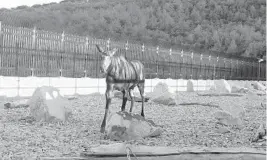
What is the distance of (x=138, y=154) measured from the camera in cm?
463

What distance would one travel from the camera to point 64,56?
19594 mm

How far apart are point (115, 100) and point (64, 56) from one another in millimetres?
3639

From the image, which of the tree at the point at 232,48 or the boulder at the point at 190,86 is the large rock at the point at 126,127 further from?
the tree at the point at 232,48

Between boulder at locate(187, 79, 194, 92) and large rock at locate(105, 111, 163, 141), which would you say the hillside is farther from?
large rock at locate(105, 111, 163, 141)

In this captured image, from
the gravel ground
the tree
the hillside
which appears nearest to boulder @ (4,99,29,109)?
the gravel ground

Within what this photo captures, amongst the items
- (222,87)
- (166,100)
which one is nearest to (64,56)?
(166,100)

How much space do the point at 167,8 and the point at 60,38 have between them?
5405 cm

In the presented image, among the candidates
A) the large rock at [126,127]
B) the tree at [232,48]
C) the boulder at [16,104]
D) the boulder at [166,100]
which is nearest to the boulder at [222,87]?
the boulder at [166,100]

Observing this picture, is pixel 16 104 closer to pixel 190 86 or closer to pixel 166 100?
pixel 166 100

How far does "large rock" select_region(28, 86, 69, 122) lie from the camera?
999cm

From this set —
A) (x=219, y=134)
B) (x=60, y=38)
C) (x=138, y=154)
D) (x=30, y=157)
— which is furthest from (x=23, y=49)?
(x=138, y=154)

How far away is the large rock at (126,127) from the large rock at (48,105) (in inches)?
92.0

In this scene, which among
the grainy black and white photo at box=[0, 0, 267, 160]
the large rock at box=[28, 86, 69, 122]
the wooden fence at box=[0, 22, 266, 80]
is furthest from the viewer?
the wooden fence at box=[0, 22, 266, 80]

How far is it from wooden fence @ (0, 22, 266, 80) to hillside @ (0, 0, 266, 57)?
1939 centimetres
